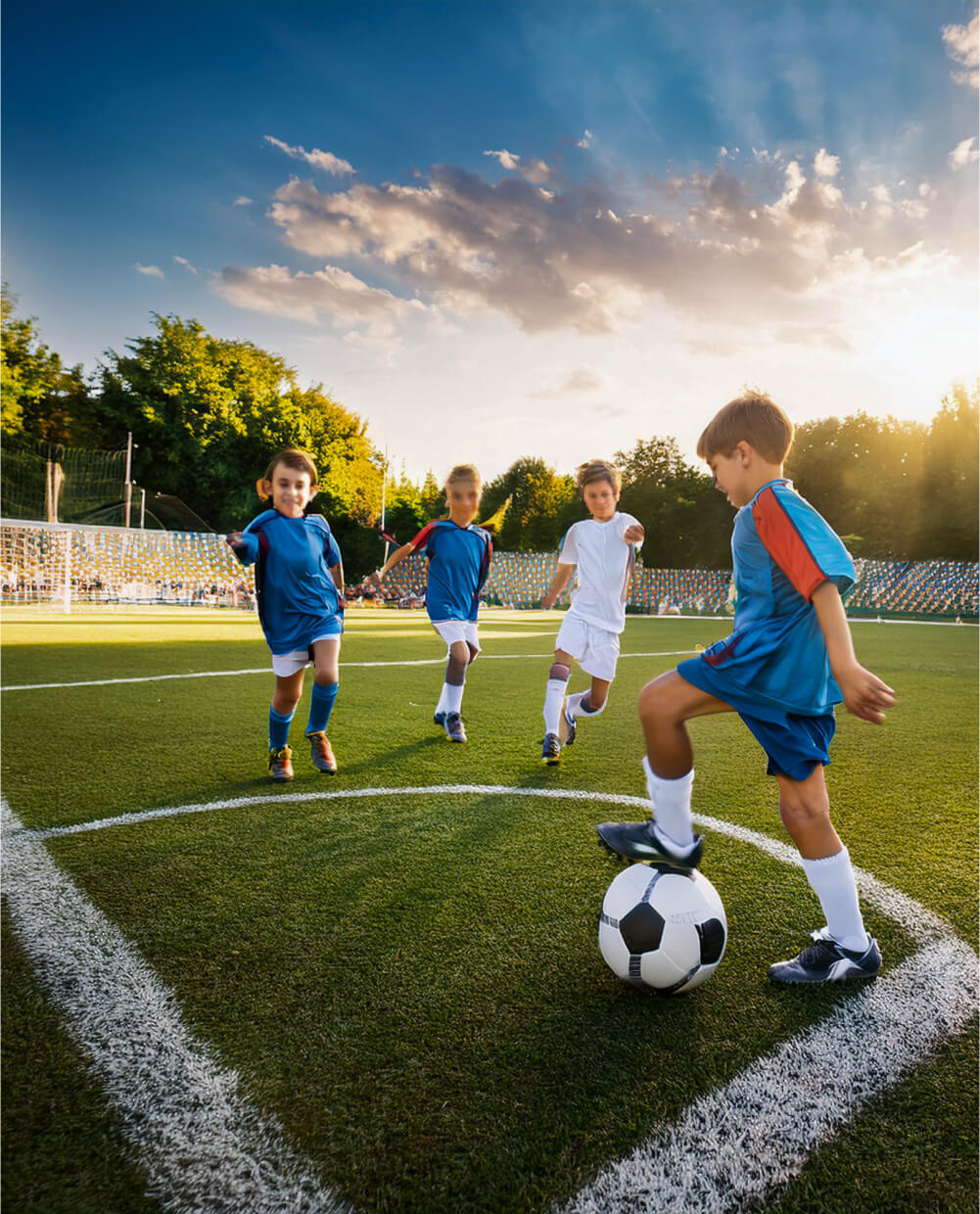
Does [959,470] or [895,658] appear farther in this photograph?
[959,470]

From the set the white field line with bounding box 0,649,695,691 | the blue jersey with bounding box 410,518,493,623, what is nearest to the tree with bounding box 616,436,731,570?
the white field line with bounding box 0,649,695,691

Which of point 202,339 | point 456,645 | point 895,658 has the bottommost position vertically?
point 895,658

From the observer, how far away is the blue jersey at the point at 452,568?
5523mm

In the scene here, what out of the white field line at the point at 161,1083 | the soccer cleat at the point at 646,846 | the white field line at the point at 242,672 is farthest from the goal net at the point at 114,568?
the soccer cleat at the point at 646,846

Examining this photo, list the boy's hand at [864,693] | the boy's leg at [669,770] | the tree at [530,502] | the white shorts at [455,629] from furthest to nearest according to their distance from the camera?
the tree at [530,502], the white shorts at [455,629], the boy's leg at [669,770], the boy's hand at [864,693]

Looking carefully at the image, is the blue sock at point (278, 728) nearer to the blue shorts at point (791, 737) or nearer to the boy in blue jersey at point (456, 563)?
the boy in blue jersey at point (456, 563)

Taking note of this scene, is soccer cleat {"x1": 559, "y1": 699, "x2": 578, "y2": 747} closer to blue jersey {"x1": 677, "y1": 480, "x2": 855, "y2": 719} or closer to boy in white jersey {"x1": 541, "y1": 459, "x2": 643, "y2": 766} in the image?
boy in white jersey {"x1": 541, "y1": 459, "x2": 643, "y2": 766}

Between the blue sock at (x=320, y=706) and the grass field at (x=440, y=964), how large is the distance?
27 cm

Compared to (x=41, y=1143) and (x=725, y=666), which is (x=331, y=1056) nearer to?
(x=41, y=1143)

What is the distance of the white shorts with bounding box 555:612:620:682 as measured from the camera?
4910 mm

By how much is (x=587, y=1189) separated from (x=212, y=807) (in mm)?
2570

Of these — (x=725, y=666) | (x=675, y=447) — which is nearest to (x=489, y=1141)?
(x=725, y=666)

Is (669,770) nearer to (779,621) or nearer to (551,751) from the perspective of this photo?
(779,621)

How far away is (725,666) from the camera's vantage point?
2100 millimetres
